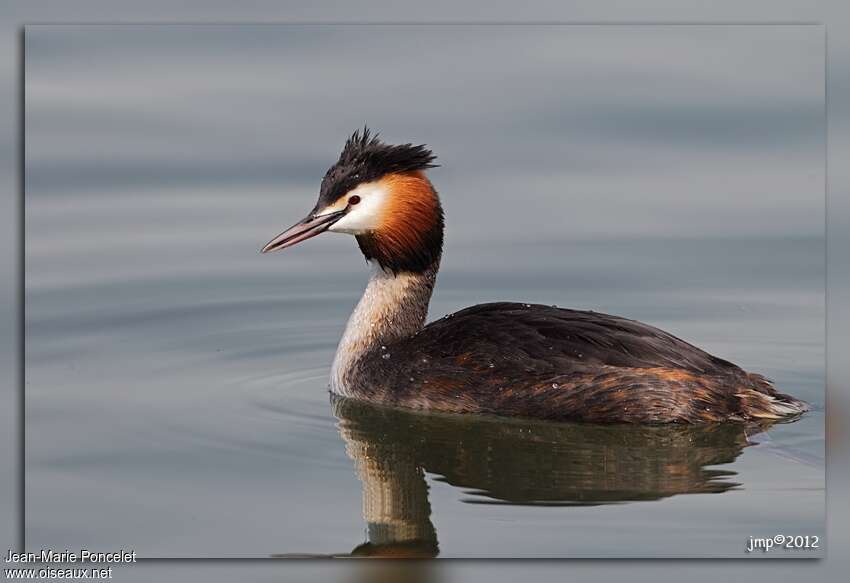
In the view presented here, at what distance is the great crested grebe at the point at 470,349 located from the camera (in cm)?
1022

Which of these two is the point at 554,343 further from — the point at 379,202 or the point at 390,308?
the point at 379,202

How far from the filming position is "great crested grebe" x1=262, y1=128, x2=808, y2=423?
1022 cm

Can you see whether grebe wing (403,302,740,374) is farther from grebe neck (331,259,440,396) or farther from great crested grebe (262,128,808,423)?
grebe neck (331,259,440,396)

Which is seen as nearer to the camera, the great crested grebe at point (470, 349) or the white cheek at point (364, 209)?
the great crested grebe at point (470, 349)

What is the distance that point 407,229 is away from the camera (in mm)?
11156

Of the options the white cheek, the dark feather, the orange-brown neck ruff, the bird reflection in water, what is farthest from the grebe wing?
the white cheek

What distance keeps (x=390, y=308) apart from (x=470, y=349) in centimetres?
81

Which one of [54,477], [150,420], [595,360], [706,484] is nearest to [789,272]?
[595,360]

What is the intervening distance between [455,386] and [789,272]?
311 centimetres

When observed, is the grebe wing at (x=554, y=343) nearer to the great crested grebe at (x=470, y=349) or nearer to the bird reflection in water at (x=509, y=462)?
the great crested grebe at (x=470, y=349)

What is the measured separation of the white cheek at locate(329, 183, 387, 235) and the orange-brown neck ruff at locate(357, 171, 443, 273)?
0.15ft

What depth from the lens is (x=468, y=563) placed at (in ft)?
27.4

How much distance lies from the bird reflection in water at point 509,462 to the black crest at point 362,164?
1261 millimetres

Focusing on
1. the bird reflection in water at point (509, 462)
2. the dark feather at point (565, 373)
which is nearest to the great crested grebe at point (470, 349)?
the dark feather at point (565, 373)
